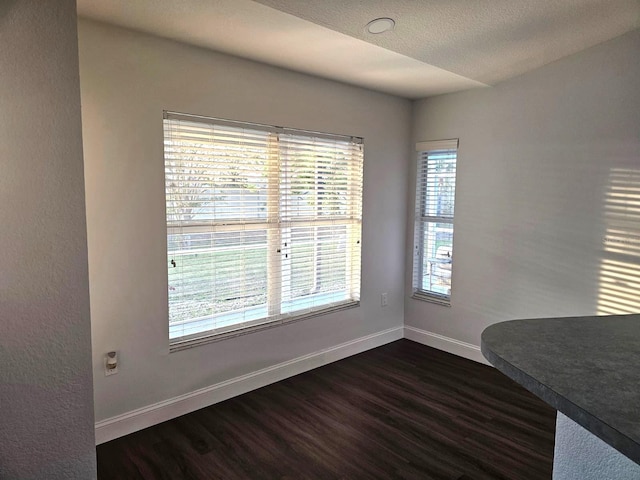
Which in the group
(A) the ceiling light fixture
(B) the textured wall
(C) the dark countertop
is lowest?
(B) the textured wall

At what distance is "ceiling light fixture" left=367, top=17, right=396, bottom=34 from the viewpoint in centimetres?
229

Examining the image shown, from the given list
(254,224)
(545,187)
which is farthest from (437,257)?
(254,224)

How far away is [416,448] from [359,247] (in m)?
1.78

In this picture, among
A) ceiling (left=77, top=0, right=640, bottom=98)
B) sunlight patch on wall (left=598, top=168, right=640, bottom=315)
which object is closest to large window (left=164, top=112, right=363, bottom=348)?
ceiling (left=77, top=0, right=640, bottom=98)

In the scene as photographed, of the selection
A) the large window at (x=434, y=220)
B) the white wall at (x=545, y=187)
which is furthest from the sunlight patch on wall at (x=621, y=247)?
the large window at (x=434, y=220)

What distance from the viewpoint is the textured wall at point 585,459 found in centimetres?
105

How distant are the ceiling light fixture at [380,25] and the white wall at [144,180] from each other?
36.8 inches

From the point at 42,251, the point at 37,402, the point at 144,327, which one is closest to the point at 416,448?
the point at 144,327

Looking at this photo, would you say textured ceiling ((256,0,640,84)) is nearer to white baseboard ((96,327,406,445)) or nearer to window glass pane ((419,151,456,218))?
window glass pane ((419,151,456,218))

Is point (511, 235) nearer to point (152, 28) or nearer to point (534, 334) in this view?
point (534, 334)

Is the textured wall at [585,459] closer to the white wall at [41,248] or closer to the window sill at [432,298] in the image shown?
the white wall at [41,248]

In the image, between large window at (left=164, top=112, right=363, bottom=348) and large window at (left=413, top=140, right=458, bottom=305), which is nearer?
large window at (left=164, top=112, right=363, bottom=348)

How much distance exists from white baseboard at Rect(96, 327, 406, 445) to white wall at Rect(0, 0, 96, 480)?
86 centimetres

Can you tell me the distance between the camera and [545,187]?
3289 mm
